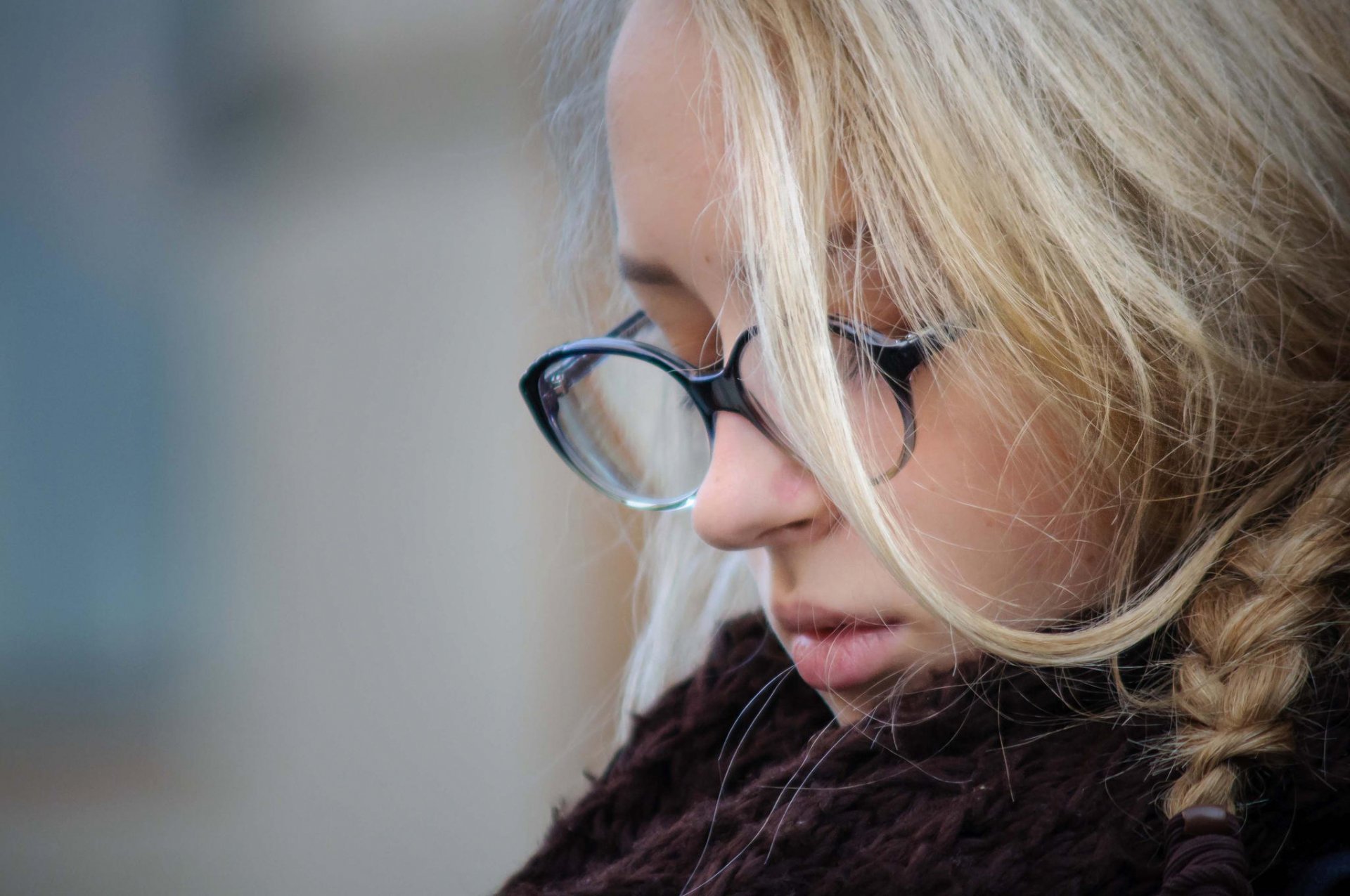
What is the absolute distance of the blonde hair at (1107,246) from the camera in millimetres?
676

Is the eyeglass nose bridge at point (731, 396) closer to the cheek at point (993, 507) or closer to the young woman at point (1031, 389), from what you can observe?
the young woman at point (1031, 389)

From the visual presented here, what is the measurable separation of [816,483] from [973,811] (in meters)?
0.27

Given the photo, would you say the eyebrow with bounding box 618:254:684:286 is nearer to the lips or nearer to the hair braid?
the lips

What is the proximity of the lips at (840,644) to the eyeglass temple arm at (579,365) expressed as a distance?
405 mm

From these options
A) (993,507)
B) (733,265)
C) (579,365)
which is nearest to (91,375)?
(579,365)

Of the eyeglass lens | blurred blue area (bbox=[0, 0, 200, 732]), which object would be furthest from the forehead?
blurred blue area (bbox=[0, 0, 200, 732])

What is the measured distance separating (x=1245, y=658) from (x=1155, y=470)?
0.50ft

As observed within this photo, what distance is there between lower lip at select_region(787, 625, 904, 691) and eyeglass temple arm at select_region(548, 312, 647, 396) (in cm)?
43

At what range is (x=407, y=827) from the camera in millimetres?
2725

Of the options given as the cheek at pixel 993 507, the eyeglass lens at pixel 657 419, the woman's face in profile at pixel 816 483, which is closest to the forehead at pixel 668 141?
the woman's face in profile at pixel 816 483

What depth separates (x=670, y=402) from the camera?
1.36 m

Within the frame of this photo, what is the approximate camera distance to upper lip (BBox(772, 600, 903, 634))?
776mm

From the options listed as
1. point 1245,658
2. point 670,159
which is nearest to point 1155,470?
point 1245,658

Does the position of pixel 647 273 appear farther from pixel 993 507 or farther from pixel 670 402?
pixel 670 402
